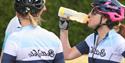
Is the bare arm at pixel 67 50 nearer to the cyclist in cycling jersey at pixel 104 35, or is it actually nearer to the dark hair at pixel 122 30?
the cyclist in cycling jersey at pixel 104 35

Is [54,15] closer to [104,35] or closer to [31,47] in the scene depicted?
→ [104,35]

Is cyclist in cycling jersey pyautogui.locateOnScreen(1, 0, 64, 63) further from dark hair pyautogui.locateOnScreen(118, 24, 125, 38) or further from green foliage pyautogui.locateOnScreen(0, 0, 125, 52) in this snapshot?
green foliage pyautogui.locateOnScreen(0, 0, 125, 52)

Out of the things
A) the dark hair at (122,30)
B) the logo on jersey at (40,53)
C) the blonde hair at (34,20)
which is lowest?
the dark hair at (122,30)

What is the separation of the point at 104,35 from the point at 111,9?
303mm

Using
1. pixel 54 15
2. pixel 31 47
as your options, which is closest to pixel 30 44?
pixel 31 47

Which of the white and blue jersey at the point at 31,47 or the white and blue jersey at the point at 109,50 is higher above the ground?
the white and blue jersey at the point at 31,47

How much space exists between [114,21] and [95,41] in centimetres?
30

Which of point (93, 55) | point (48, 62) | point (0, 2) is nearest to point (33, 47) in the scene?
point (48, 62)

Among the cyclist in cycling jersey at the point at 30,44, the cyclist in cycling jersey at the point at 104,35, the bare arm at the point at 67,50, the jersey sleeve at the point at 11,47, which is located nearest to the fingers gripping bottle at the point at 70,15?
the cyclist in cycling jersey at the point at 104,35

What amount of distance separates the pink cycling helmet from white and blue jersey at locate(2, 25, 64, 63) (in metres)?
0.95

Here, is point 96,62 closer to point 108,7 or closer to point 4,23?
point 108,7

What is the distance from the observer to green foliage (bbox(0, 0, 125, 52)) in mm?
12477

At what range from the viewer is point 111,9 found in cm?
640

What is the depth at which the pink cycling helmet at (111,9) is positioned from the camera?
6.34 meters
